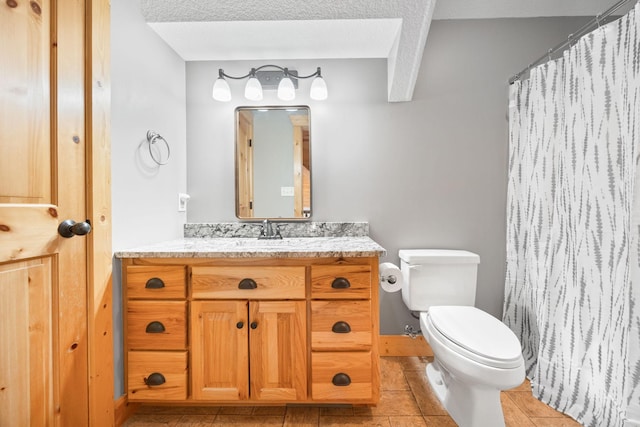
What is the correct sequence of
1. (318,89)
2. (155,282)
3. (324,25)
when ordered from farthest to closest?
(318,89), (324,25), (155,282)

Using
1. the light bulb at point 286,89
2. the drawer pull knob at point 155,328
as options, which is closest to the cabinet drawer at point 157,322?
the drawer pull knob at point 155,328

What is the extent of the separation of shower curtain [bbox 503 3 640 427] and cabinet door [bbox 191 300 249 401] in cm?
160

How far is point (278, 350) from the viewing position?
134cm

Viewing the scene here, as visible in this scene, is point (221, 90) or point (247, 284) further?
point (221, 90)

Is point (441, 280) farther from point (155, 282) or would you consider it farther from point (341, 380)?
point (155, 282)

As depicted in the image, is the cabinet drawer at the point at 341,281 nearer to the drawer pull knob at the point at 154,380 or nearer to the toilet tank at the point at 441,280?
the toilet tank at the point at 441,280

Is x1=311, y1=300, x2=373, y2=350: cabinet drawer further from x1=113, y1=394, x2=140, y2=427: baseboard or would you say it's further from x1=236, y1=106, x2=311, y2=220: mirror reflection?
x1=113, y1=394, x2=140, y2=427: baseboard

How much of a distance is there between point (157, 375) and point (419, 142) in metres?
1.99

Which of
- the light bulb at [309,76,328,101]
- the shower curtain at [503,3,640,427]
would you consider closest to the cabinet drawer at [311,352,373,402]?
the shower curtain at [503,3,640,427]

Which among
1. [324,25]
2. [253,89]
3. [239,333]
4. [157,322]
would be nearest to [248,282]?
[239,333]

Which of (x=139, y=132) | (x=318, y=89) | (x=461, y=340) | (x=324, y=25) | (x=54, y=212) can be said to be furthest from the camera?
(x=318, y=89)

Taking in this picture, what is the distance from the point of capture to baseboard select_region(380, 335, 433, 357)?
1.93m

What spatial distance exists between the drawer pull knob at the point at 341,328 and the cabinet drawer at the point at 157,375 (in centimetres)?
72

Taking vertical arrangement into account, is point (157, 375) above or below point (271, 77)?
below
